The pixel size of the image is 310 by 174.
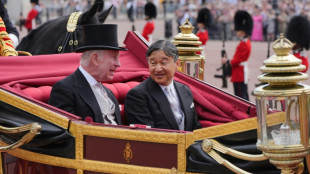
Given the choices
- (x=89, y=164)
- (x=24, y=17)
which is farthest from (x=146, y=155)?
(x=24, y=17)

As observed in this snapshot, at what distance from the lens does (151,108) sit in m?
4.56

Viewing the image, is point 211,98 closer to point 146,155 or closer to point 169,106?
point 169,106

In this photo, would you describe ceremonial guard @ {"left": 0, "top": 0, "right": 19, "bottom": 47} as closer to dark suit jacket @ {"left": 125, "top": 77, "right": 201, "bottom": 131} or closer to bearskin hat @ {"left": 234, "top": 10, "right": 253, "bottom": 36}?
dark suit jacket @ {"left": 125, "top": 77, "right": 201, "bottom": 131}

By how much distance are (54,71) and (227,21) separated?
17.7 meters

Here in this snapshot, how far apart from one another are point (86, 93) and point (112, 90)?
563 mm

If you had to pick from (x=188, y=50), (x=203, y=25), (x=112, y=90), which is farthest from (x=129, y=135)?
(x=203, y=25)

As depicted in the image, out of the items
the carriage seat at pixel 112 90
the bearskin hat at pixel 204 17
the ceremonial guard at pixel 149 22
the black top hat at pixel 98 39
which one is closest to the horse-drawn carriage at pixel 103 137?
the carriage seat at pixel 112 90

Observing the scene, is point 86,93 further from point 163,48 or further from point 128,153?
point 128,153

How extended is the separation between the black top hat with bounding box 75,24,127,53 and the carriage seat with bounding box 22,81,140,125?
33 cm

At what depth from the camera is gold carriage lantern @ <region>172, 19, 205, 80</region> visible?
593 cm

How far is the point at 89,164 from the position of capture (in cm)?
394

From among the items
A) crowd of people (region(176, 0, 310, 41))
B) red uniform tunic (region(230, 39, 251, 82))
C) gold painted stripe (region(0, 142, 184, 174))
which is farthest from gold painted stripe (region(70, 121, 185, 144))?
crowd of people (region(176, 0, 310, 41))

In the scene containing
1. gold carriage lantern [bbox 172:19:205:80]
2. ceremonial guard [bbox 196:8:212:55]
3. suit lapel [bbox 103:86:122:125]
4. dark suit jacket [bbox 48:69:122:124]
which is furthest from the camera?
ceremonial guard [bbox 196:8:212:55]

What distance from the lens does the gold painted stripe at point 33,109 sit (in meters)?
4.02
